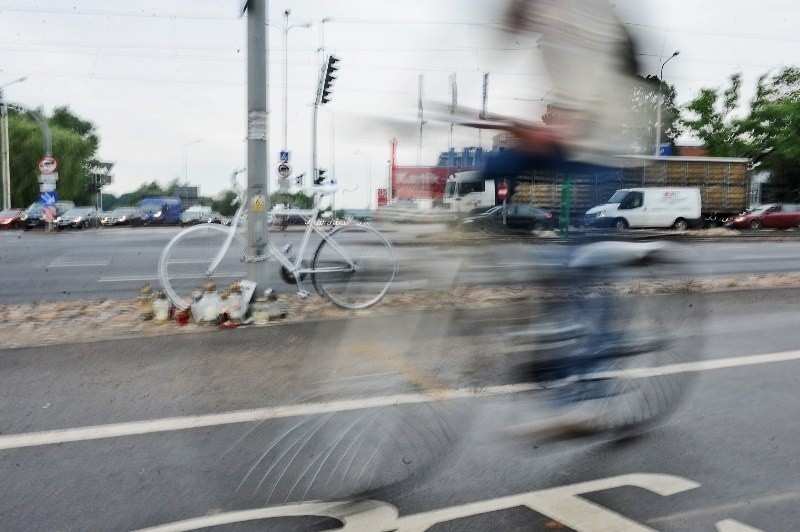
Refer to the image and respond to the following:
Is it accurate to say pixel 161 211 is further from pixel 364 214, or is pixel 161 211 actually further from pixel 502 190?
pixel 502 190

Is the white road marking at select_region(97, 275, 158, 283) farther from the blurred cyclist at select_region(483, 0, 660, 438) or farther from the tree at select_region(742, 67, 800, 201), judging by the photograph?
the tree at select_region(742, 67, 800, 201)

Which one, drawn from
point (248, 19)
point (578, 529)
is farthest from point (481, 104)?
point (248, 19)

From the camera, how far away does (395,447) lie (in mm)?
2881

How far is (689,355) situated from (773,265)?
1135cm

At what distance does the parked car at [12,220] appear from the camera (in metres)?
41.6

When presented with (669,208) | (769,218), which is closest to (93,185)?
(669,208)

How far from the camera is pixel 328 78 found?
316 centimetres

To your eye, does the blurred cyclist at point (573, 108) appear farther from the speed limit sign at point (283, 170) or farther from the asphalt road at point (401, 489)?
the speed limit sign at point (283, 170)

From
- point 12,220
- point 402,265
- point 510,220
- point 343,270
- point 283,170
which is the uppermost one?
point 283,170

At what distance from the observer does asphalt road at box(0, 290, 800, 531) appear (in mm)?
2670

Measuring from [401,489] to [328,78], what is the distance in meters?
1.71

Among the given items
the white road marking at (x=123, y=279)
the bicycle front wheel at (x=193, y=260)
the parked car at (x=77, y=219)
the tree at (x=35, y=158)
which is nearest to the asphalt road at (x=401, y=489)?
the bicycle front wheel at (x=193, y=260)

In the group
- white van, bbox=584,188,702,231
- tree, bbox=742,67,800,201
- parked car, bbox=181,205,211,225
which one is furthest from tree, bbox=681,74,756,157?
parked car, bbox=181,205,211,225

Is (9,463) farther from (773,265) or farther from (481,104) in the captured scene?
(773,265)
